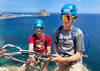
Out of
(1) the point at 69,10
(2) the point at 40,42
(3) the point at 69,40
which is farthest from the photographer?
(2) the point at 40,42

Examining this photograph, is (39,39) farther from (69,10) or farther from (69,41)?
(69,10)

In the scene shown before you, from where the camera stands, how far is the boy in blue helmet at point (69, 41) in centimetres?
294

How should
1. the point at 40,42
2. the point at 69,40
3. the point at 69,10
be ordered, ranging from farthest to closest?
1. the point at 40,42
2. the point at 69,40
3. the point at 69,10

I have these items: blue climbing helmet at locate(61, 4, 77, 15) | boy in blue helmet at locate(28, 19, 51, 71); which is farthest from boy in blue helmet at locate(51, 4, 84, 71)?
boy in blue helmet at locate(28, 19, 51, 71)

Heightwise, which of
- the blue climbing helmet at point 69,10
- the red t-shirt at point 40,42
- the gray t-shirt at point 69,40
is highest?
the blue climbing helmet at point 69,10

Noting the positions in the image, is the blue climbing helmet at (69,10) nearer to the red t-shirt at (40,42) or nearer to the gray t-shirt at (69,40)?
the gray t-shirt at (69,40)

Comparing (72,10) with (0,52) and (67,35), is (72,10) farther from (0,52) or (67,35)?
(0,52)

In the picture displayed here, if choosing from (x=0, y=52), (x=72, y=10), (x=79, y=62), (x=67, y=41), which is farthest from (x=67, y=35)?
(x=0, y=52)

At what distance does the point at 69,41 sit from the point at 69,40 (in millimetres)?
26

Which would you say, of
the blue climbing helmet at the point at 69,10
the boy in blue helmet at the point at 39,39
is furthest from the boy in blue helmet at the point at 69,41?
the boy in blue helmet at the point at 39,39

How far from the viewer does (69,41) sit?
3066mm

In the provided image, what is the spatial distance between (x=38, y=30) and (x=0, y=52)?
198cm

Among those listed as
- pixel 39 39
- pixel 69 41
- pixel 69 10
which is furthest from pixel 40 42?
pixel 69 10

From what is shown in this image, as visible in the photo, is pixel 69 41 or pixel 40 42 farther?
pixel 40 42
